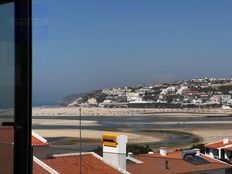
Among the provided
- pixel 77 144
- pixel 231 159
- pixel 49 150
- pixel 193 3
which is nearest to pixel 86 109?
pixel 77 144

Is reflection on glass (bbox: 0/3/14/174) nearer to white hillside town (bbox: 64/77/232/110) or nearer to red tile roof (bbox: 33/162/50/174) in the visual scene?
red tile roof (bbox: 33/162/50/174)

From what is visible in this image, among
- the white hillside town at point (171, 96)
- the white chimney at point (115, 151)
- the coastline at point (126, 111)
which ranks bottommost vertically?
the white chimney at point (115, 151)

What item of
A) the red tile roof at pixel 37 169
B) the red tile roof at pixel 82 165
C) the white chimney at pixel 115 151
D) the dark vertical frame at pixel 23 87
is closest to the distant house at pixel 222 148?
the white chimney at pixel 115 151

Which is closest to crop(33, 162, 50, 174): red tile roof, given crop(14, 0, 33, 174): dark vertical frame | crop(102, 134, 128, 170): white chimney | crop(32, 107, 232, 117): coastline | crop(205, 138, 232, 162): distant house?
crop(14, 0, 33, 174): dark vertical frame

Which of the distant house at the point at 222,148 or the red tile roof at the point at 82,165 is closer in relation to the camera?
the red tile roof at the point at 82,165

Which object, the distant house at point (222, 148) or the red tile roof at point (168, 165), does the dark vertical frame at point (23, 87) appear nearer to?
the red tile roof at point (168, 165)

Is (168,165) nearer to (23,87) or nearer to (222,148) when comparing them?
(222,148)
